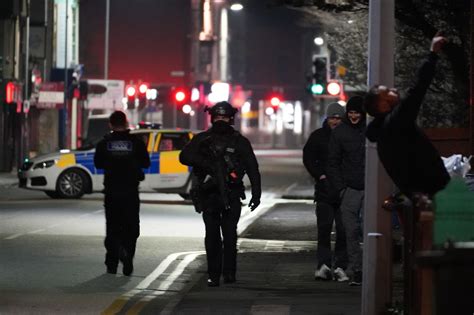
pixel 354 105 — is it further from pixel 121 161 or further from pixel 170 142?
pixel 170 142

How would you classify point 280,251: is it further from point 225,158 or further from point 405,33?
point 405,33

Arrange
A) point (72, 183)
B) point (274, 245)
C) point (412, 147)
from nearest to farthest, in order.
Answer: point (412, 147) < point (274, 245) < point (72, 183)

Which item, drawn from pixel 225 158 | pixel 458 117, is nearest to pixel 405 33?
pixel 458 117

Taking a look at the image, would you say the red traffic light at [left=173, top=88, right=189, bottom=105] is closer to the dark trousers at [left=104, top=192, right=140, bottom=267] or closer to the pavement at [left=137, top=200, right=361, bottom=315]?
the pavement at [left=137, top=200, right=361, bottom=315]

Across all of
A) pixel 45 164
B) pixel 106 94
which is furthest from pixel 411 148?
pixel 106 94

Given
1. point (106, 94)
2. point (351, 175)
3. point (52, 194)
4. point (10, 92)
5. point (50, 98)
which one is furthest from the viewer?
point (106, 94)

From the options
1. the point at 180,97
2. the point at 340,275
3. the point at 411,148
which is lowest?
the point at 340,275

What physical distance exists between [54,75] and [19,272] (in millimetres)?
41926

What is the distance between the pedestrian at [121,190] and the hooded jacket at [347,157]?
2248 millimetres

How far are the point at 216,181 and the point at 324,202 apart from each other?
3.95ft

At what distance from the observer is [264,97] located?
108 m

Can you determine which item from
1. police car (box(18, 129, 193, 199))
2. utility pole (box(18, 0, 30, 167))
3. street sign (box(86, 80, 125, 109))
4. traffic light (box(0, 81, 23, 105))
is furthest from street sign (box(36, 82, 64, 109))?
police car (box(18, 129, 193, 199))

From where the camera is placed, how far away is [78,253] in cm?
1741

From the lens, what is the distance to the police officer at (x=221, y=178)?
558 inches
